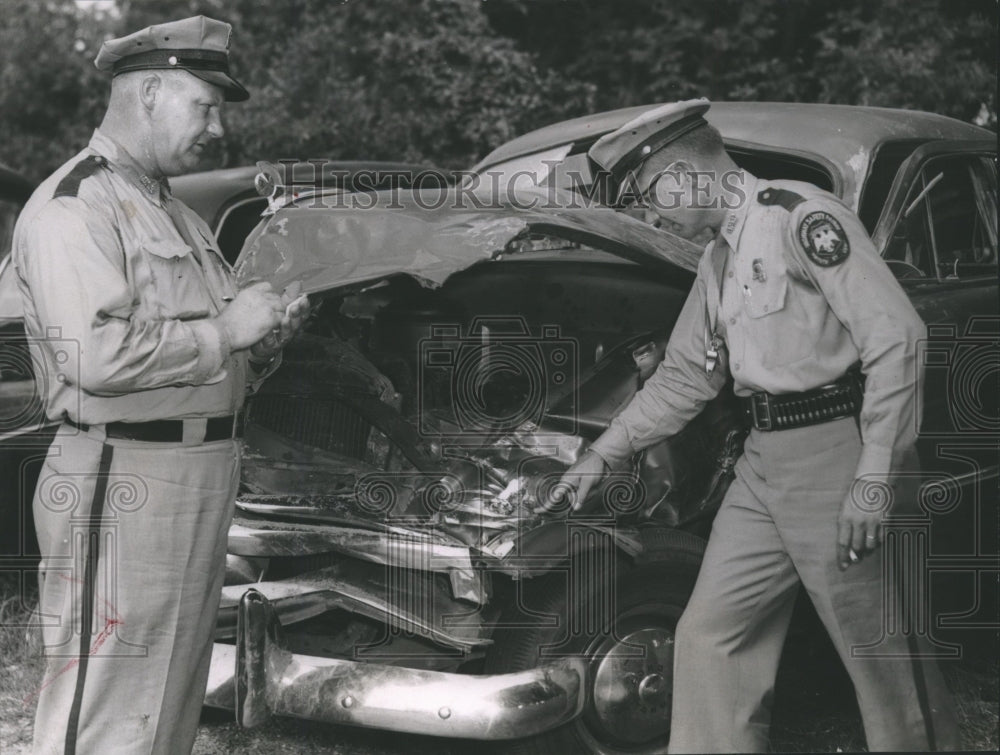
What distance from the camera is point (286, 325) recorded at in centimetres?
295

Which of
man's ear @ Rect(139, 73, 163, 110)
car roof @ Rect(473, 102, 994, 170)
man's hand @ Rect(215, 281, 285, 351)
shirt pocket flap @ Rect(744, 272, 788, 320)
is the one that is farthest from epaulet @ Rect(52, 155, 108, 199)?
car roof @ Rect(473, 102, 994, 170)

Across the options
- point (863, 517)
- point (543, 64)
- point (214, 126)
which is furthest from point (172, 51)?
point (543, 64)

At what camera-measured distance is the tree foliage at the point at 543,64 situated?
30.7 feet

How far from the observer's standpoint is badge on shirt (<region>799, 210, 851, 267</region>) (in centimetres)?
281

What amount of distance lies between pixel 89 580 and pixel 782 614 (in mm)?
1781

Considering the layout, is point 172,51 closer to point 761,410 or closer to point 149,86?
point 149,86

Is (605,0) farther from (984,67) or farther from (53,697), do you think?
(53,697)

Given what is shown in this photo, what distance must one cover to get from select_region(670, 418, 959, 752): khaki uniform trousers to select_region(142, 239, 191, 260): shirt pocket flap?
1557 mm

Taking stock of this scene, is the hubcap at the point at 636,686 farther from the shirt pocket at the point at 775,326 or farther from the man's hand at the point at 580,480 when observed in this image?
the shirt pocket at the point at 775,326

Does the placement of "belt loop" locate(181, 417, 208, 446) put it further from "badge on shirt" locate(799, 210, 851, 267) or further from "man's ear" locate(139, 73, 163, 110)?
"badge on shirt" locate(799, 210, 851, 267)

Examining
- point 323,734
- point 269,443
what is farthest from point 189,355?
point 323,734

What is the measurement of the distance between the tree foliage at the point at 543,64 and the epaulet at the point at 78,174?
6.93m

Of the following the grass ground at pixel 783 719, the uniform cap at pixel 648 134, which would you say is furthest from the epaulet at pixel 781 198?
the grass ground at pixel 783 719

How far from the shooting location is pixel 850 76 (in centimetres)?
948
